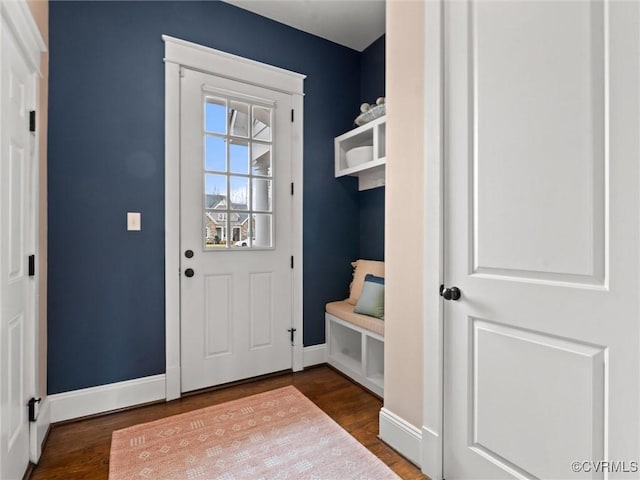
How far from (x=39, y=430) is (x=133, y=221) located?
1.25m

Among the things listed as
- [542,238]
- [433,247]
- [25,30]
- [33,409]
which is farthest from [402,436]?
[25,30]

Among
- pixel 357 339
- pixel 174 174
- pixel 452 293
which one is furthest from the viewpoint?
pixel 357 339

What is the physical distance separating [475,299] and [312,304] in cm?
177

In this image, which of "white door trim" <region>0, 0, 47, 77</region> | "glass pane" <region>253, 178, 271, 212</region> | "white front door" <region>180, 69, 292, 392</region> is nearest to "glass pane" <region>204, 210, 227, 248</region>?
"white front door" <region>180, 69, 292, 392</region>

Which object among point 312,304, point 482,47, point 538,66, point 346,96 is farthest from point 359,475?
point 346,96

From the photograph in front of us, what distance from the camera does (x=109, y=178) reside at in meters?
2.19

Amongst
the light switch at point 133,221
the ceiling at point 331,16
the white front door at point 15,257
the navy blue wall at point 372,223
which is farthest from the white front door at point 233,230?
the white front door at point 15,257

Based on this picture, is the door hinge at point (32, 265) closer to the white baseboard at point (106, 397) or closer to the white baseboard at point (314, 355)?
the white baseboard at point (106, 397)

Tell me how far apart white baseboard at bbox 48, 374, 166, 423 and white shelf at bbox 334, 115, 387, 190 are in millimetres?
2169

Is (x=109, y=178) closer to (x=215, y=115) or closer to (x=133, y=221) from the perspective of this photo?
(x=133, y=221)

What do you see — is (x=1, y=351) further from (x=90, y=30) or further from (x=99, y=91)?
(x=90, y=30)

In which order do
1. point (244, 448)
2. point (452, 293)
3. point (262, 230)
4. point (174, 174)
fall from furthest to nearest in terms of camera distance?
point (262, 230)
point (174, 174)
point (244, 448)
point (452, 293)

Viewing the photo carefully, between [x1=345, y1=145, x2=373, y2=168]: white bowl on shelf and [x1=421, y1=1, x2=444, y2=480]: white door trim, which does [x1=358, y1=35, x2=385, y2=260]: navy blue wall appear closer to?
[x1=345, y1=145, x2=373, y2=168]: white bowl on shelf

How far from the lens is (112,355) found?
2.20m
